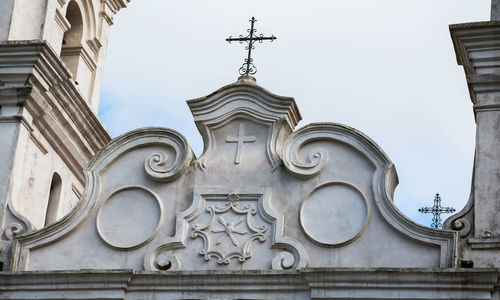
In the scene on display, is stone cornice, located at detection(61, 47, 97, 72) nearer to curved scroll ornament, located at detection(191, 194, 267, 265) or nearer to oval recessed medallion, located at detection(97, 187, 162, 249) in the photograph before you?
oval recessed medallion, located at detection(97, 187, 162, 249)

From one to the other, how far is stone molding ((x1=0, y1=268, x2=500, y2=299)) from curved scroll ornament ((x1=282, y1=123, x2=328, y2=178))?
134cm

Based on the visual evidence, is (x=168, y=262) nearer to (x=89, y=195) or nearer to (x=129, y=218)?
(x=129, y=218)

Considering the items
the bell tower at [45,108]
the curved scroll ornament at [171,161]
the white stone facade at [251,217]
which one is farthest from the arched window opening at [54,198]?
the curved scroll ornament at [171,161]

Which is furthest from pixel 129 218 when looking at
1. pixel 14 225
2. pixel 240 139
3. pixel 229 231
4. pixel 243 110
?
pixel 243 110

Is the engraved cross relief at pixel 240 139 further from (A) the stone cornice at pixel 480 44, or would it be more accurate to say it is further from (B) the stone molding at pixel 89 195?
(A) the stone cornice at pixel 480 44

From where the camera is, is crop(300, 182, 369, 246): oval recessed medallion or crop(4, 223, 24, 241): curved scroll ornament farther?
crop(4, 223, 24, 241): curved scroll ornament

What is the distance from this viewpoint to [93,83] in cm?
2373

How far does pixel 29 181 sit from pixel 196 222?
2.72 m

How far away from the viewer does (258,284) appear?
59.2 ft

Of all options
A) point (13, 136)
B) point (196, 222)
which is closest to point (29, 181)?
point (13, 136)

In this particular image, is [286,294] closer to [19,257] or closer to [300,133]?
[300,133]

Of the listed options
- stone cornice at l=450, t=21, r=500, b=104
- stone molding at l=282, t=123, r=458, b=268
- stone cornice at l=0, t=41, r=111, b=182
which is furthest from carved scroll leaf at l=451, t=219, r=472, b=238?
stone cornice at l=0, t=41, r=111, b=182

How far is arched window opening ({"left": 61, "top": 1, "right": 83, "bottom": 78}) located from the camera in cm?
2345

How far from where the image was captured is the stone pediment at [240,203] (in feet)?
60.0
